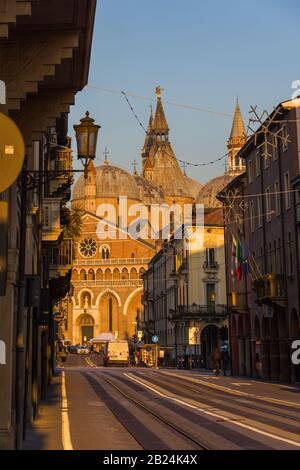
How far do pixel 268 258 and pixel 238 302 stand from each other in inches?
294

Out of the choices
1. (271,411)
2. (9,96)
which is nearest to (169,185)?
(271,411)

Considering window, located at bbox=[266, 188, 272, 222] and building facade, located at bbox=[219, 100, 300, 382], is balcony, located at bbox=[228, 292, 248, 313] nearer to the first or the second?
building facade, located at bbox=[219, 100, 300, 382]

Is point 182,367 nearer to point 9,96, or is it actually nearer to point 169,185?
point 9,96

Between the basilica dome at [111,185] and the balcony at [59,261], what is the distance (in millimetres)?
112581

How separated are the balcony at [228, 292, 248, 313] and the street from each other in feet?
64.1

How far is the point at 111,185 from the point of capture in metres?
156

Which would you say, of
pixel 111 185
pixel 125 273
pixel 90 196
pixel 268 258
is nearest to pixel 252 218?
pixel 268 258

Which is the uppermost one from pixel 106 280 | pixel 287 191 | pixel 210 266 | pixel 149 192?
pixel 149 192

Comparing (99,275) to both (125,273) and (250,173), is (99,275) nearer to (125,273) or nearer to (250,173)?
(125,273)

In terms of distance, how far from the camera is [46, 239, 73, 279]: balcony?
3985cm

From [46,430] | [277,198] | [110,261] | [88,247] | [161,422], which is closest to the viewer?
[46,430]

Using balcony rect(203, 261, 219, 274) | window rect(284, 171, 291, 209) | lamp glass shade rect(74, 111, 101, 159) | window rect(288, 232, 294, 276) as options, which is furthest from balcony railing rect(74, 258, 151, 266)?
lamp glass shade rect(74, 111, 101, 159)

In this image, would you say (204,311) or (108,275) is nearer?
(204,311)

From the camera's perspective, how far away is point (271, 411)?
998 inches
